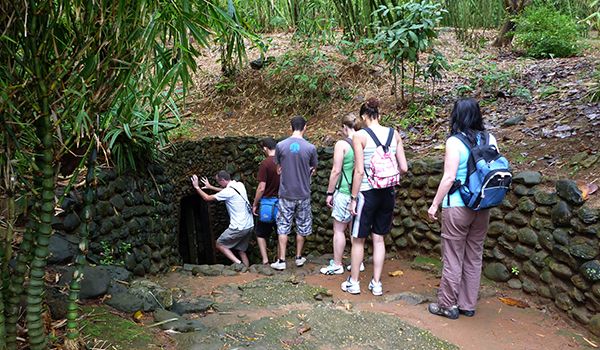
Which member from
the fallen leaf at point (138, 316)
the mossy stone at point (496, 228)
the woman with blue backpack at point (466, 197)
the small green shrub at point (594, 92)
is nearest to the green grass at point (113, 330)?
the fallen leaf at point (138, 316)

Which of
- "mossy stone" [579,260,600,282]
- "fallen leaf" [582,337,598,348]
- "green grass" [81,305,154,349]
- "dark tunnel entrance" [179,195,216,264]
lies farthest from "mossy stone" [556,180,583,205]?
"dark tunnel entrance" [179,195,216,264]

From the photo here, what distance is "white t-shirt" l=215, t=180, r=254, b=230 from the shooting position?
5535 millimetres

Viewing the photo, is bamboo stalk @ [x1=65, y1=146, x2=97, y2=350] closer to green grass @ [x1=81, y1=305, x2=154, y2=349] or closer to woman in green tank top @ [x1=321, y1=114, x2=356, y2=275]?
green grass @ [x1=81, y1=305, x2=154, y2=349]

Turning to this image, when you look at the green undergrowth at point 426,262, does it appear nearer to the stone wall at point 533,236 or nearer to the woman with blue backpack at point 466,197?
the stone wall at point 533,236

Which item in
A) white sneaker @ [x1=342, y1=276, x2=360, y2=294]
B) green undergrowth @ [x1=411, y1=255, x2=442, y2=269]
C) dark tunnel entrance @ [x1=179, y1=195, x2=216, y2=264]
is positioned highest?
white sneaker @ [x1=342, y1=276, x2=360, y2=294]

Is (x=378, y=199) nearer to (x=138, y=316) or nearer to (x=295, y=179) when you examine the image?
(x=295, y=179)

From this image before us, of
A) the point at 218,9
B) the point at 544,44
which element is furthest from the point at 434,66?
the point at 218,9

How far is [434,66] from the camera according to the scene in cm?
647

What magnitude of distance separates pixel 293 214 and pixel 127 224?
5.51ft

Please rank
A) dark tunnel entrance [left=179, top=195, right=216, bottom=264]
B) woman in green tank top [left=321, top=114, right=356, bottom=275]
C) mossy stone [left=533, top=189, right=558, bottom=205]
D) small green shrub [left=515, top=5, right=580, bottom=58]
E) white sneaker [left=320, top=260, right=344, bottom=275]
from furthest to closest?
dark tunnel entrance [left=179, top=195, right=216, bottom=264] < small green shrub [left=515, top=5, right=580, bottom=58] < white sneaker [left=320, top=260, right=344, bottom=275] < woman in green tank top [left=321, top=114, right=356, bottom=275] < mossy stone [left=533, top=189, right=558, bottom=205]

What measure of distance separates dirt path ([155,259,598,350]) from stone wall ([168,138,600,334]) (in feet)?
0.53

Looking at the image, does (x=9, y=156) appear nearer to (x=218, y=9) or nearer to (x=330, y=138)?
(x=218, y=9)

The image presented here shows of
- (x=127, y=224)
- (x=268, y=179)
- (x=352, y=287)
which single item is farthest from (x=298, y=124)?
(x=127, y=224)

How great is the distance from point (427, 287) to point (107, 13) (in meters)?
3.37
